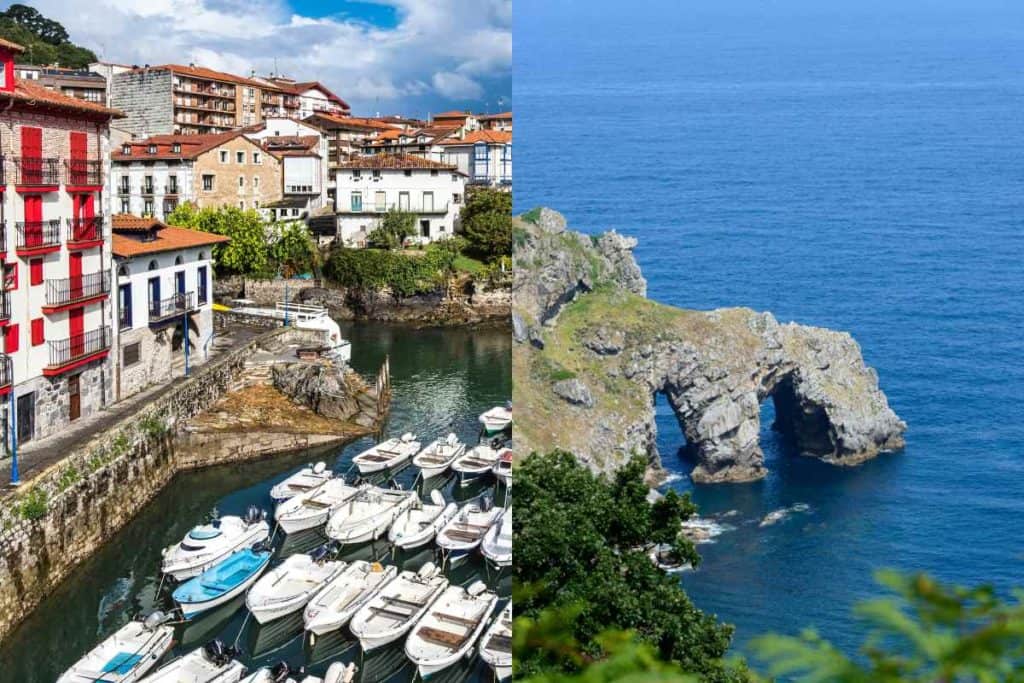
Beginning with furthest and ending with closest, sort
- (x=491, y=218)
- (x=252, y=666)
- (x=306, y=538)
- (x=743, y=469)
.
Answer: (x=743, y=469)
(x=491, y=218)
(x=306, y=538)
(x=252, y=666)

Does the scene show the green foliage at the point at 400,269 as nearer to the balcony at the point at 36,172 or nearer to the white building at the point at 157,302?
the white building at the point at 157,302

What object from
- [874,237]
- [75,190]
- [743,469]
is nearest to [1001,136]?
[874,237]

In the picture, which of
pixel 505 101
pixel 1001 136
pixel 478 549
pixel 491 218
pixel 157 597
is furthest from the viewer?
pixel 1001 136

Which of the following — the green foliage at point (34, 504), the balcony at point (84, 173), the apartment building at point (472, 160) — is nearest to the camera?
the green foliage at point (34, 504)

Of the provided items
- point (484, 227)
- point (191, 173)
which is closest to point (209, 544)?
point (191, 173)

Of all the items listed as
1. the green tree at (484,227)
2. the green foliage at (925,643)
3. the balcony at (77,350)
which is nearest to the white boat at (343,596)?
the balcony at (77,350)

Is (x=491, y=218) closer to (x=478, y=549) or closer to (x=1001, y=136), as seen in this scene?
(x=478, y=549)
